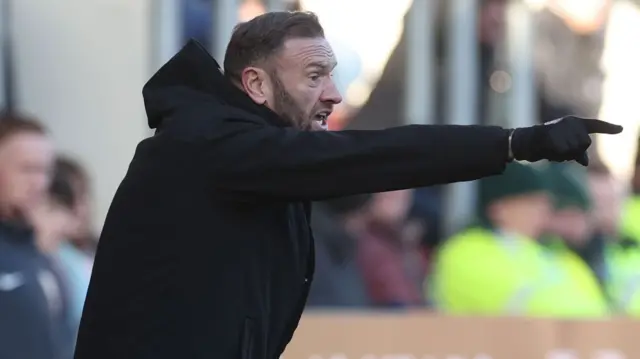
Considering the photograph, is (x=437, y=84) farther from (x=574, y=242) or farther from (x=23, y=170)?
(x=23, y=170)

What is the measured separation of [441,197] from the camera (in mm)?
7484

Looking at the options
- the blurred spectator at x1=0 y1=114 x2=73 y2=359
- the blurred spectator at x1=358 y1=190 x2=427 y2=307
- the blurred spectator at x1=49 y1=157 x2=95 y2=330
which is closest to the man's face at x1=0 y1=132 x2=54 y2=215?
the blurred spectator at x1=0 y1=114 x2=73 y2=359

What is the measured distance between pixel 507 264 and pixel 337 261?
2.62 ft

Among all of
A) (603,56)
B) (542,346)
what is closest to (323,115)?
(542,346)

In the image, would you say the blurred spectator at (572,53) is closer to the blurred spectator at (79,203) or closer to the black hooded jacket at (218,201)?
the blurred spectator at (79,203)

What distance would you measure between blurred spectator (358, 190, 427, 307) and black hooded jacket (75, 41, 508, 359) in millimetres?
3489

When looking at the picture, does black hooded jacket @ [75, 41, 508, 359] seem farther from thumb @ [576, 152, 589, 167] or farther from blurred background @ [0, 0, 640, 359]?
blurred background @ [0, 0, 640, 359]

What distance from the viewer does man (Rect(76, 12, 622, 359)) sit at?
9.77 ft

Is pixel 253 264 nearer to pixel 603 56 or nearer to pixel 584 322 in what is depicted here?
pixel 584 322

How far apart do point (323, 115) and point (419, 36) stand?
14.6 feet

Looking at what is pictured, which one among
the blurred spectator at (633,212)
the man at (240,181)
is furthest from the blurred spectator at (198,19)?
the man at (240,181)

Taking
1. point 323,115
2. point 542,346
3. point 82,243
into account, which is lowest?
point 542,346

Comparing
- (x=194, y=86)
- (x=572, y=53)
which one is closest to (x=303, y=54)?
(x=194, y=86)

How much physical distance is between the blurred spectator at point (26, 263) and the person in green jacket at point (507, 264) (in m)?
1.68
